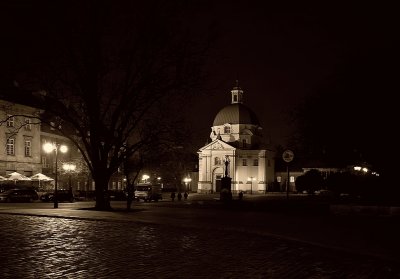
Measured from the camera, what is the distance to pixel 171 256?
41.7 feet

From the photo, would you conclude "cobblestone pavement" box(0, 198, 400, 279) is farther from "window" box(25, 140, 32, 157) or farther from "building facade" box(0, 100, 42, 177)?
"window" box(25, 140, 32, 157)

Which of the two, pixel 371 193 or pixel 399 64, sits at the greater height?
pixel 399 64

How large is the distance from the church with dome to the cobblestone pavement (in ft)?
314

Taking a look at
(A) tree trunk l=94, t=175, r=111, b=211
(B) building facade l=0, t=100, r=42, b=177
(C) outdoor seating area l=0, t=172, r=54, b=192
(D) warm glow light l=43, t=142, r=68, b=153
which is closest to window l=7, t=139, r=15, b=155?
(B) building facade l=0, t=100, r=42, b=177

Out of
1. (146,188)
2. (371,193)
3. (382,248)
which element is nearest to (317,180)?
(146,188)

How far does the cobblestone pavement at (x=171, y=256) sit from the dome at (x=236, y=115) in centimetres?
10135

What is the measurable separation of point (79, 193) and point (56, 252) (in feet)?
168

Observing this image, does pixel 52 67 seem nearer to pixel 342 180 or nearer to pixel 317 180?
pixel 342 180

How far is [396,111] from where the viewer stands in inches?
1091

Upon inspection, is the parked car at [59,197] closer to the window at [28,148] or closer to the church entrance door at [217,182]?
the window at [28,148]

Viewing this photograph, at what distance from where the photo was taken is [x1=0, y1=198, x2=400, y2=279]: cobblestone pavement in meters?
10.6

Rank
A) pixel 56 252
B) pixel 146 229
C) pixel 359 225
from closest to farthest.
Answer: pixel 56 252 < pixel 146 229 < pixel 359 225

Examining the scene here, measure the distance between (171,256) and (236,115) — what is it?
355ft

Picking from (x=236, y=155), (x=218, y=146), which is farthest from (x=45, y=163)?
(x=236, y=155)
